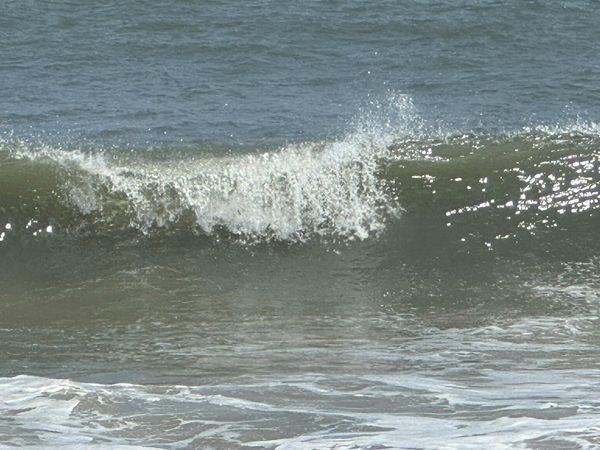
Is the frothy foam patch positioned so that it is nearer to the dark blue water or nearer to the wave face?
the wave face

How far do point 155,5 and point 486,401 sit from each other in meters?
10.6

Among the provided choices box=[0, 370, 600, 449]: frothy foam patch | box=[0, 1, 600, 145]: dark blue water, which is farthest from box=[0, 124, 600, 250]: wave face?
box=[0, 370, 600, 449]: frothy foam patch

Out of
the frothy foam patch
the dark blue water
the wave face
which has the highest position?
the dark blue water

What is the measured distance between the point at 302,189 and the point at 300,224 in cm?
37

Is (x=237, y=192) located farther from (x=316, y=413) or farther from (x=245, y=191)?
(x=316, y=413)

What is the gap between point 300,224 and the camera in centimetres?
959

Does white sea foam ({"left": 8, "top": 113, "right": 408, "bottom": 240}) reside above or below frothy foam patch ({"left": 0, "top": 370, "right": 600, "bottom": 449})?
above

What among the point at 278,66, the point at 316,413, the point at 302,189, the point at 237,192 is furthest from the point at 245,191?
the point at 316,413

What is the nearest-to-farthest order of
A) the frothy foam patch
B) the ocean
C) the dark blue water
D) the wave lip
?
1. the frothy foam patch
2. the ocean
3. the wave lip
4. the dark blue water

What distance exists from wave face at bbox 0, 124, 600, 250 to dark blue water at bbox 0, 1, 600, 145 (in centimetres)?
64

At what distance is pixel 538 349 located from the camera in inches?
265

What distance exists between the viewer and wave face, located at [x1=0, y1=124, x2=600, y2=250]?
380 inches

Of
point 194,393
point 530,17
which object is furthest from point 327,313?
point 530,17

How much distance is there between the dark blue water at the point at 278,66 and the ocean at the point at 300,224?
0.04 metres
